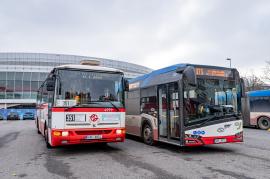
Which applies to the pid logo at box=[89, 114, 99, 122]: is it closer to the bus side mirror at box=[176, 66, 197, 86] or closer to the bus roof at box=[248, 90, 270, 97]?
the bus side mirror at box=[176, 66, 197, 86]

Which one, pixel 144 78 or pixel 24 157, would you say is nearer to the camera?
pixel 24 157

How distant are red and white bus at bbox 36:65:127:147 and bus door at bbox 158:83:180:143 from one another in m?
1.61

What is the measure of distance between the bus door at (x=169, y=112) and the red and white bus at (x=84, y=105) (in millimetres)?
1606

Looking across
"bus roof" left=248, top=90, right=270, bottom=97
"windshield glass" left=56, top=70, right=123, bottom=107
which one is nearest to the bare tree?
"bus roof" left=248, top=90, right=270, bottom=97

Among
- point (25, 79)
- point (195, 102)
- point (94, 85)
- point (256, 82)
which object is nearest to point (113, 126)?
point (94, 85)

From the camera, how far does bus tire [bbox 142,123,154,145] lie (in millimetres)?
10758

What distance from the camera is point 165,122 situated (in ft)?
31.6

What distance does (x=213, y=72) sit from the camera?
351 inches

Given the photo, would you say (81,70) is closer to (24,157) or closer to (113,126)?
(113,126)

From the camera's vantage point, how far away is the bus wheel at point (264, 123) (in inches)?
725

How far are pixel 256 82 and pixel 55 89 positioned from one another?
4068cm

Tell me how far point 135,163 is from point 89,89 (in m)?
2.92

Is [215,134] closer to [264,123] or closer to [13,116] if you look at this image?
[264,123]

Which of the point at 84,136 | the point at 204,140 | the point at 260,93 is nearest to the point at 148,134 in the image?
the point at 204,140
